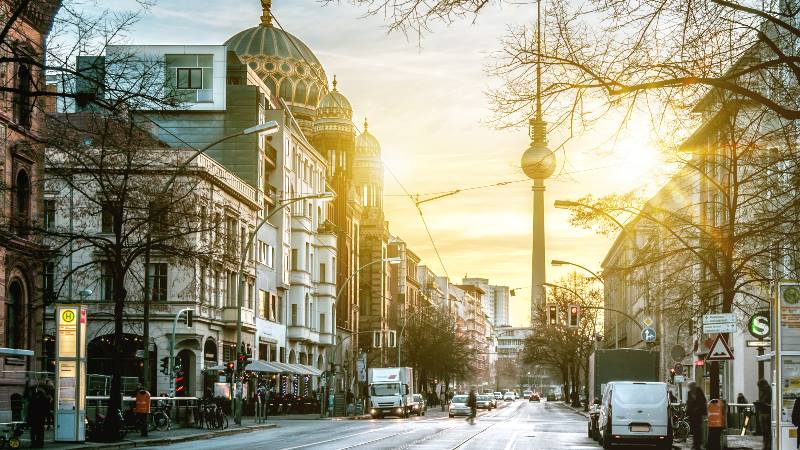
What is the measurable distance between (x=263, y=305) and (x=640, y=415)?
45745 millimetres

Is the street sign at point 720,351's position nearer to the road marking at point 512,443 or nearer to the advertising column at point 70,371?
the road marking at point 512,443

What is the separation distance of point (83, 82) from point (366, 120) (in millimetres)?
129826

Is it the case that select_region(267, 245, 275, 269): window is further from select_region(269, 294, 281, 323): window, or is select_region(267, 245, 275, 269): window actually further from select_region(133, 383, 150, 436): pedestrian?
select_region(133, 383, 150, 436): pedestrian

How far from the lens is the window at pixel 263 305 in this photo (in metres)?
75.4

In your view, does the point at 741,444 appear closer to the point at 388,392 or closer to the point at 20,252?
the point at 20,252

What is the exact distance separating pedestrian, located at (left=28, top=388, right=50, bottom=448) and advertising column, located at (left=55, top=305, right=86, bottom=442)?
A: 113 centimetres

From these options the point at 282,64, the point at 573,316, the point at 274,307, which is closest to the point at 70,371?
the point at 573,316

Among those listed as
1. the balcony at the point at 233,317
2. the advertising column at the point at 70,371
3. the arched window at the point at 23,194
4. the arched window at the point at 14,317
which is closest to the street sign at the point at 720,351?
the advertising column at the point at 70,371

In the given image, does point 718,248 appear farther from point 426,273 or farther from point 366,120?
point 426,273

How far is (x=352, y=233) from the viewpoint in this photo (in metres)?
109

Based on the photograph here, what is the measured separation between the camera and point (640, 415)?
33.3 metres

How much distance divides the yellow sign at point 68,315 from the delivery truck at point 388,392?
4218cm

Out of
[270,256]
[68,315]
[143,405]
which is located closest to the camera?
[68,315]

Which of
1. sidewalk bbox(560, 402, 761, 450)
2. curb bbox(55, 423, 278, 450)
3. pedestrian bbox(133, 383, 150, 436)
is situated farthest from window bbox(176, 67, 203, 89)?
sidewalk bbox(560, 402, 761, 450)
